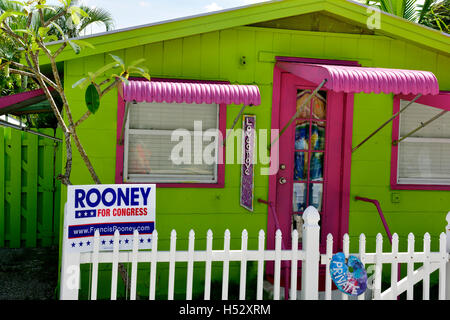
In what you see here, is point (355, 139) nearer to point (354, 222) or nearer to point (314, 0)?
point (354, 222)

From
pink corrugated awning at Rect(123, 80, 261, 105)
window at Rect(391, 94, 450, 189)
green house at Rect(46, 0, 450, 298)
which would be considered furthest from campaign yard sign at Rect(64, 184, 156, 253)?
window at Rect(391, 94, 450, 189)

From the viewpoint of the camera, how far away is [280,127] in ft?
18.6

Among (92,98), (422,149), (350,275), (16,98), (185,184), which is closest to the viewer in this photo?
(350,275)

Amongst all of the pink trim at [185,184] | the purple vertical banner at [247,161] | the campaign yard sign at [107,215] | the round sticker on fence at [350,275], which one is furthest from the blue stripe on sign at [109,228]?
the purple vertical banner at [247,161]

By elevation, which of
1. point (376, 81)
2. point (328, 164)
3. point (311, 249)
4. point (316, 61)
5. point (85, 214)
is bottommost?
point (311, 249)

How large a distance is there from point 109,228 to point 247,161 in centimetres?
231

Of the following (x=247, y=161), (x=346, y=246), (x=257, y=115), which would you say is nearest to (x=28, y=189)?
(x=247, y=161)

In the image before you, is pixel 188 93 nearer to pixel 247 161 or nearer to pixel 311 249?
Answer: pixel 247 161

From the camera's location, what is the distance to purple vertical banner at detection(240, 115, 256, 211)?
18.1 feet

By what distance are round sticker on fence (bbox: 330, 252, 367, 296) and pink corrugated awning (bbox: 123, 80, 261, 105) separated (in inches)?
66.5

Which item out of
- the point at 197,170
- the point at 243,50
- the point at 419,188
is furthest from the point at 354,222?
the point at 243,50

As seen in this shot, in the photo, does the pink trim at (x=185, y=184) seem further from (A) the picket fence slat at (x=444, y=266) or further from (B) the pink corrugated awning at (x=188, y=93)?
(A) the picket fence slat at (x=444, y=266)

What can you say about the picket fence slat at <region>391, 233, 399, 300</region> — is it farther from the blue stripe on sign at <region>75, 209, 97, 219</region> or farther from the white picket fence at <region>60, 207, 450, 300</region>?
the blue stripe on sign at <region>75, 209, 97, 219</region>
